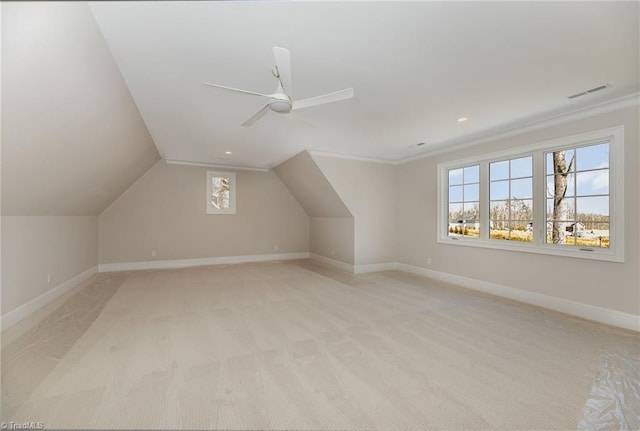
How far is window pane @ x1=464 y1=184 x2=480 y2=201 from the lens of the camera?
436 centimetres

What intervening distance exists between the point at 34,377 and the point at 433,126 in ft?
15.8

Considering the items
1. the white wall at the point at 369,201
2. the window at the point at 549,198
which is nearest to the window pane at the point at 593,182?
the window at the point at 549,198

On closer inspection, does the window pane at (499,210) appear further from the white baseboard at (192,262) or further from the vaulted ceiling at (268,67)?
the white baseboard at (192,262)

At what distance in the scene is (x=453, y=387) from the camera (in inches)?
70.7

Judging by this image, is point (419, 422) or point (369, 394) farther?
point (369, 394)

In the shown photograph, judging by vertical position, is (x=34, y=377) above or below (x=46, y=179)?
below

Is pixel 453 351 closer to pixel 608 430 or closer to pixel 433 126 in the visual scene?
pixel 608 430

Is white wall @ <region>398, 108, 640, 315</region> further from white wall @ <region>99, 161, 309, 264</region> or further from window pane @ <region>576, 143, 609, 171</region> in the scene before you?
white wall @ <region>99, 161, 309, 264</region>

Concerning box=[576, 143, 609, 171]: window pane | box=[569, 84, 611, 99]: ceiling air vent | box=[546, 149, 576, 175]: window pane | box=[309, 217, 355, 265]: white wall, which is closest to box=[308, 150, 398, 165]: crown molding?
box=[309, 217, 355, 265]: white wall

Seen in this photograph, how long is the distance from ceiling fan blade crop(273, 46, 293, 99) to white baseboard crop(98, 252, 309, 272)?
207 inches

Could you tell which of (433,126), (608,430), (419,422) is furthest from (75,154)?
(608,430)

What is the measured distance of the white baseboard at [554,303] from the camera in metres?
2.77

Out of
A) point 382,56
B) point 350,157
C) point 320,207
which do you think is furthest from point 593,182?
point 320,207

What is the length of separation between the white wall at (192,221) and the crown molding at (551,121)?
4199 millimetres
